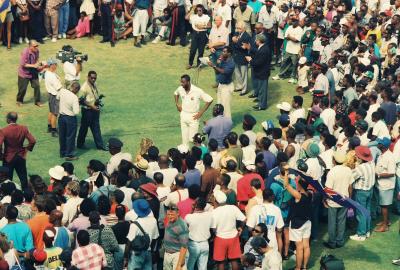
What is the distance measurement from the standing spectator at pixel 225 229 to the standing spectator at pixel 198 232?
0.62 feet

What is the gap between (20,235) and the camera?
11.8m

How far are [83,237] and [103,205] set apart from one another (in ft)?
3.29

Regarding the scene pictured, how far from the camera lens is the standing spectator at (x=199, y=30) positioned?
21.8 m

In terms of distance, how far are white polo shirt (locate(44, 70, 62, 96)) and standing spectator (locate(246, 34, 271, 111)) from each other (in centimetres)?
470

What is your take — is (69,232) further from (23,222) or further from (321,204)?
(321,204)

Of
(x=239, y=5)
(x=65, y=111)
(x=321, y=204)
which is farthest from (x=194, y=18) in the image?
(x=321, y=204)

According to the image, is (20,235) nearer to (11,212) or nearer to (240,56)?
(11,212)

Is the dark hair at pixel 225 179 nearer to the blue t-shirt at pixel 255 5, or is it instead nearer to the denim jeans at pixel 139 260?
the denim jeans at pixel 139 260

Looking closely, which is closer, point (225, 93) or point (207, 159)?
point (207, 159)

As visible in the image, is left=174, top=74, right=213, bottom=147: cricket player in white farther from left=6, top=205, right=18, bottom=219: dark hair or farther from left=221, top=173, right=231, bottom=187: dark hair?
left=6, top=205, right=18, bottom=219: dark hair

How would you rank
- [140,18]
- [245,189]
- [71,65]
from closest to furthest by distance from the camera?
[245,189] → [71,65] → [140,18]

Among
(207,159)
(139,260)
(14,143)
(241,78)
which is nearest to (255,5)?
(241,78)

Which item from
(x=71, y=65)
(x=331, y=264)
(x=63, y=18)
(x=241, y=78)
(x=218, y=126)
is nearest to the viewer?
(x=331, y=264)

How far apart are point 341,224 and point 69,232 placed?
16.0 ft
